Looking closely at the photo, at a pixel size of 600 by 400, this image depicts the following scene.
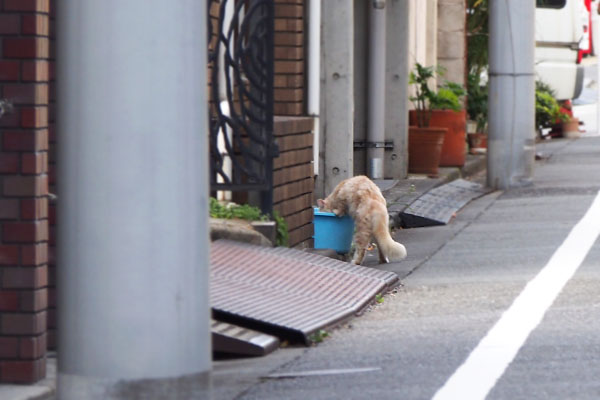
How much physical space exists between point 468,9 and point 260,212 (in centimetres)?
1593

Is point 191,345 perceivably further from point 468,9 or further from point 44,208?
point 468,9

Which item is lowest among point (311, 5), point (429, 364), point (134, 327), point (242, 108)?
point (429, 364)

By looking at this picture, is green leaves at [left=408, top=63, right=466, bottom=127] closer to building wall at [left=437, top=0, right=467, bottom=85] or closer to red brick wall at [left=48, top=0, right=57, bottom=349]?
building wall at [left=437, top=0, right=467, bottom=85]

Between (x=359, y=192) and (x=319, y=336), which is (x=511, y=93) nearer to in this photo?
(x=359, y=192)

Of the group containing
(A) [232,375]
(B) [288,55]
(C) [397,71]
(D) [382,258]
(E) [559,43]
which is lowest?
(A) [232,375]

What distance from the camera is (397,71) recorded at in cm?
1892

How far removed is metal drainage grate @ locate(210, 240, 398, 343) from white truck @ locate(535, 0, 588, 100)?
19299mm

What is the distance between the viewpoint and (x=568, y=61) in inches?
1161

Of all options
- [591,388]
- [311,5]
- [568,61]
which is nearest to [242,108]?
[311,5]

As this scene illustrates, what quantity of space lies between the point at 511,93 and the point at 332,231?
7.33m

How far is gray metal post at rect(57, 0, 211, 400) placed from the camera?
462 cm

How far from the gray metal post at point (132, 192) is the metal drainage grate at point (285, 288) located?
3.15m

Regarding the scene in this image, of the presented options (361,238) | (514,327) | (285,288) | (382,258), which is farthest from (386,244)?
(514,327)

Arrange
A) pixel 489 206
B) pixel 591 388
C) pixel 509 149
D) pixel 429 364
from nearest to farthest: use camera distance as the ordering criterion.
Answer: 1. pixel 591 388
2. pixel 429 364
3. pixel 489 206
4. pixel 509 149
